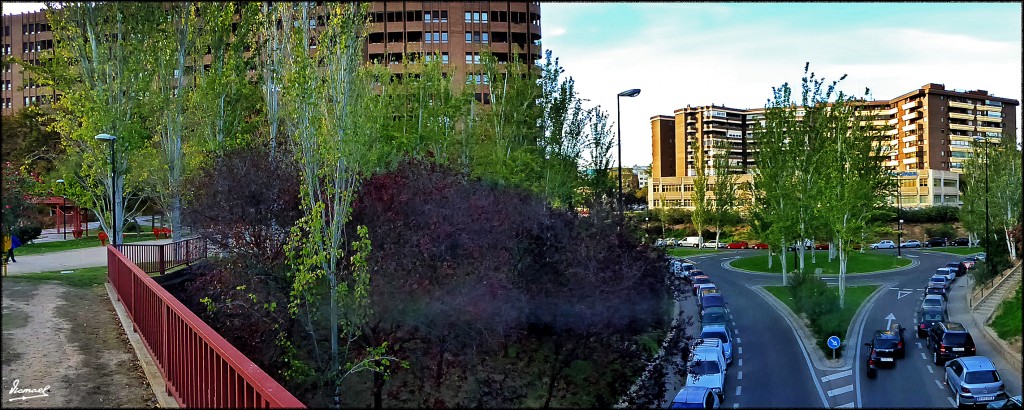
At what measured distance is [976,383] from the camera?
14578 mm

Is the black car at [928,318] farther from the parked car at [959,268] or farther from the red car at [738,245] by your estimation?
the red car at [738,245]

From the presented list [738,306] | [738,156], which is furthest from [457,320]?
[738,156]

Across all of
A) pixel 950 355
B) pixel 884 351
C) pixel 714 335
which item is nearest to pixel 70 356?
pixel 714 335

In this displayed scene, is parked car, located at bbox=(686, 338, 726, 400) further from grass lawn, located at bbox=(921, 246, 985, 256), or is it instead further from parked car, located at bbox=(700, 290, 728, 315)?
grass lawn, located at bbox=(921, 246, 985, 256)

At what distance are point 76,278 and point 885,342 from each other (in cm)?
2074

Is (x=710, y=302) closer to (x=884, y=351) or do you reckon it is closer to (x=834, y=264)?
(x=884, y=351)

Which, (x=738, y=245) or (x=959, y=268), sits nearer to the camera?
(x=959, y=268)

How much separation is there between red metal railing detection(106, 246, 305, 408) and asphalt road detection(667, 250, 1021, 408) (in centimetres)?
956

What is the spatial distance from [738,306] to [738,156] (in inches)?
2736

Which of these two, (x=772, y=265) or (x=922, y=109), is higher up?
(x=922, y=109)

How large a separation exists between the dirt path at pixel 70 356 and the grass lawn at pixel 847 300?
1818 centimetres

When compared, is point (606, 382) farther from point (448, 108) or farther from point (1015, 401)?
point (448, 108)

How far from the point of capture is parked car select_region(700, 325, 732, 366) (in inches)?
737

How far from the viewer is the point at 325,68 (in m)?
11.1
